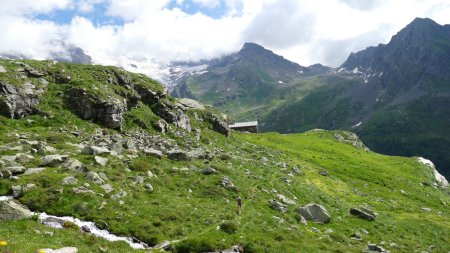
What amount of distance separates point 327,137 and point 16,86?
12019 cm

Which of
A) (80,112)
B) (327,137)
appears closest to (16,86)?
(80,112)

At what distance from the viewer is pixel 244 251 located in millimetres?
29922

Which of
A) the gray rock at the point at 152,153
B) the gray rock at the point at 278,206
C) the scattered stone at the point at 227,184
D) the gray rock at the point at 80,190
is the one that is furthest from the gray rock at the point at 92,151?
the gray rock at the point at 278,206

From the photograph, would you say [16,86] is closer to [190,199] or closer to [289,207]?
[190,199]

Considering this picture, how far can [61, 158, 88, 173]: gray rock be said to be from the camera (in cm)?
3647

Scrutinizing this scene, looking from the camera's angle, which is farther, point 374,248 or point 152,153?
point 152,153

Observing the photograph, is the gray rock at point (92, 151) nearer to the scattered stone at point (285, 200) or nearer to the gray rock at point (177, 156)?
the gray rock at point (177, 156)

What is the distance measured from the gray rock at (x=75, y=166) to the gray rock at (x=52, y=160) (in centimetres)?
63

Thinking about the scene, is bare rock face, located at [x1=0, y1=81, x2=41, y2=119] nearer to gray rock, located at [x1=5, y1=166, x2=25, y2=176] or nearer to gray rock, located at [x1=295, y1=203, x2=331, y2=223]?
gray rock, located at [x1=5, y1=166, x2=25, y2=176]

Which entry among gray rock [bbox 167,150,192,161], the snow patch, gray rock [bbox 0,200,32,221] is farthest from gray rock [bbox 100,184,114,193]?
gray rock [bbox 167,150,192,161]

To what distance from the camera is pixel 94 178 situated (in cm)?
3509

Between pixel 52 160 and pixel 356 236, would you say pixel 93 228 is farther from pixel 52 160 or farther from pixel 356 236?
pixel 356 236

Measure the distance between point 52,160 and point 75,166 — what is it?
8.03 ft

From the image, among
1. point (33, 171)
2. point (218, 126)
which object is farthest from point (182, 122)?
point (33, 171)
